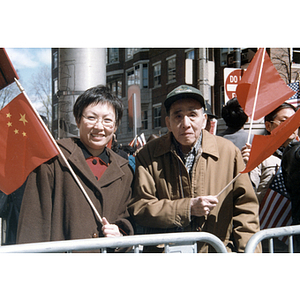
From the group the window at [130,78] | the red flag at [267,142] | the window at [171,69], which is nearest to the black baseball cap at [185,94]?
the red flag at [267,142]

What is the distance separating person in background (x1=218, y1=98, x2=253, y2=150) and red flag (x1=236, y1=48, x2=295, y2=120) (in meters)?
0.34

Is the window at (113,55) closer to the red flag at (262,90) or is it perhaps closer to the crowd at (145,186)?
→ the crowd at (145,186)

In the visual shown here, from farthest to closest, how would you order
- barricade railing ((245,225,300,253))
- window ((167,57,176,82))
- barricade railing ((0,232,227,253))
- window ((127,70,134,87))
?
window ((127,70,134,87)) → window ((167,57,176,82)) → barricade railing ((245,225,300,253)) → barricade railing ((0,232,227,253))

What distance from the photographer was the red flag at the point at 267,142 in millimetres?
2566

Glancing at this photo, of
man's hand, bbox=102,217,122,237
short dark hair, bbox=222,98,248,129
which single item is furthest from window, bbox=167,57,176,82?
man's hand, bbox=102,217,122,237

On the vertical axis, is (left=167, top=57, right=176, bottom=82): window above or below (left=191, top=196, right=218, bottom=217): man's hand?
above

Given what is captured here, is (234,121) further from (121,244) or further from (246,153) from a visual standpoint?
(121,244)

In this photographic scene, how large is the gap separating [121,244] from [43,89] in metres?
1.84

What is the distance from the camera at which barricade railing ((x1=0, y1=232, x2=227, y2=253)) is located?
6.23 feet

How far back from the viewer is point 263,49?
307cm

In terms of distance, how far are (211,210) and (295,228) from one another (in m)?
0.62

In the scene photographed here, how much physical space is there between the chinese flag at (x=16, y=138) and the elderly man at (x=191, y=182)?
0.87 m

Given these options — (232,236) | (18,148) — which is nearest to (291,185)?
(232,236)

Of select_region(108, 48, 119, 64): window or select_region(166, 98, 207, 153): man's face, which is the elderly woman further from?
select_region(108, 48, 119, 64): window
